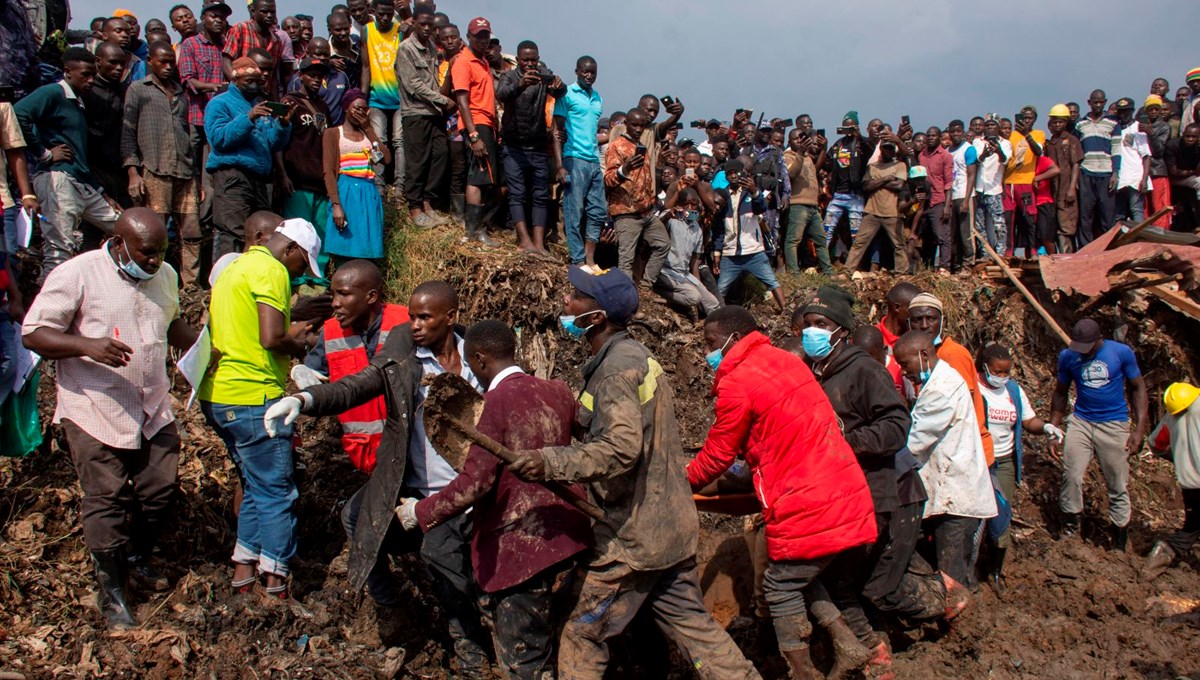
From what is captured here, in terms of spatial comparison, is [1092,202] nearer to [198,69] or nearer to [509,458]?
[198,69]

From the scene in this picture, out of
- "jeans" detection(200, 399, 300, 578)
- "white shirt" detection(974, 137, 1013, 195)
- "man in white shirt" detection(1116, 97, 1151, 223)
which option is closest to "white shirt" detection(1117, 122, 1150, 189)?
"man in white shirt" detection(1116, 97, 1151, 223)

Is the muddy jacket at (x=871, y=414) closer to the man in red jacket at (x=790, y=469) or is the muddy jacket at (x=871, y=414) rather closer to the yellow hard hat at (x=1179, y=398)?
the man in red jacket at (x=790, y=469)

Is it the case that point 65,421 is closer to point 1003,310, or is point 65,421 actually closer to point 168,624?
point 168,624

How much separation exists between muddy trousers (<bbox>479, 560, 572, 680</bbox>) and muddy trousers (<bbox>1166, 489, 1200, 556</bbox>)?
6409 millimetres

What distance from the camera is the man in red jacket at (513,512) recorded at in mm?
3746

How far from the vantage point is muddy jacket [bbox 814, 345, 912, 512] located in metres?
4.83

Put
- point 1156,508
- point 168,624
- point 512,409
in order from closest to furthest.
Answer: point 512,409
point 168,624
point 1156,508

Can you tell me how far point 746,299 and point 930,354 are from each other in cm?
531

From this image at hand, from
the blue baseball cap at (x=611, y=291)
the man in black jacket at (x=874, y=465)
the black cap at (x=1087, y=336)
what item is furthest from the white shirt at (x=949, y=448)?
the black cap at (x=1087, y=336)

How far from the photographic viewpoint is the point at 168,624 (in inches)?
185

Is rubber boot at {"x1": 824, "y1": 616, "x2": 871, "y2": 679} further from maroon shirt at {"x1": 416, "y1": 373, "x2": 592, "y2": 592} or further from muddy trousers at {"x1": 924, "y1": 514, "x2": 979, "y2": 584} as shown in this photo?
maroon shirt at {"x1": 416, "y1": 373, "x2": 592, "y2": 592}

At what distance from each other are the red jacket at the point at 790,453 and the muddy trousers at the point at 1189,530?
15.8 feet

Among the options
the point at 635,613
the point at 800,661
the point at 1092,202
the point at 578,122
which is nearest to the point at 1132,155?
the point at 1092,202

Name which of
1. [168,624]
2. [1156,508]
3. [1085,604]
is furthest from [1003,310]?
[168,624]
